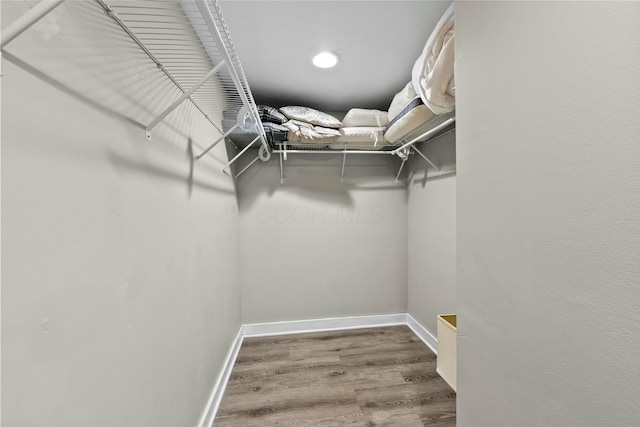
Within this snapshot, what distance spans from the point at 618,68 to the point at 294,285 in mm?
2366

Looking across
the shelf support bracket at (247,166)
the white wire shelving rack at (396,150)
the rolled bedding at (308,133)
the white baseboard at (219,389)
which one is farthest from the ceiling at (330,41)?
the white baseboard at (219,389)

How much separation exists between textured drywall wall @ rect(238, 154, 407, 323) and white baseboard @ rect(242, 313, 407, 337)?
0.06 metres

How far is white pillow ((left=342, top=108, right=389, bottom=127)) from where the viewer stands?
1940mm

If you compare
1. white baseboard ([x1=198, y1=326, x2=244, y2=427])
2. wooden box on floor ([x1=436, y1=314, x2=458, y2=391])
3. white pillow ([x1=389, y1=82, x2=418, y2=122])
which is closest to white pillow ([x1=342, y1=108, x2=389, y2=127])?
white pillow ([x1=389, y1=82, x2=418, y2=122])

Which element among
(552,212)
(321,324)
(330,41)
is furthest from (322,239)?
(552,212)

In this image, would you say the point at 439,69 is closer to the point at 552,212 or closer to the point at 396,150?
the point at 552,212

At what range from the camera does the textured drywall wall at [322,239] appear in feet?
7.63

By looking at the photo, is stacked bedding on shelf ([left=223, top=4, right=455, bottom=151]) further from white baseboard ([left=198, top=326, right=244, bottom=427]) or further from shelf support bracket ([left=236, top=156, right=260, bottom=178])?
white baseboard ([left=198, top=326, right=244, bottom=427])

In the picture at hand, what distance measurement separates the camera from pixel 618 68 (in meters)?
0.38

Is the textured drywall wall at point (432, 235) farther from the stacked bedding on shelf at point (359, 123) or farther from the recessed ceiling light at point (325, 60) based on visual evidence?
the recessed ceiling light at point (325, 60)

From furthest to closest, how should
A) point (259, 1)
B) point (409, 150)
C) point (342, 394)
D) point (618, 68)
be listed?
1. point (409, 150)
2. point (342, 394)
3. point (259, 1)
4. point (618, 68)

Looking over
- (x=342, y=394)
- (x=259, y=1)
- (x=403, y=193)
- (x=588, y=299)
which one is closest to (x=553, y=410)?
(x=588, y=299)

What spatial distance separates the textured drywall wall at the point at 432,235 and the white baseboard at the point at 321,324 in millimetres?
261

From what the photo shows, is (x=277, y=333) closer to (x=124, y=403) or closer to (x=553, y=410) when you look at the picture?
(x=124, y=403)
